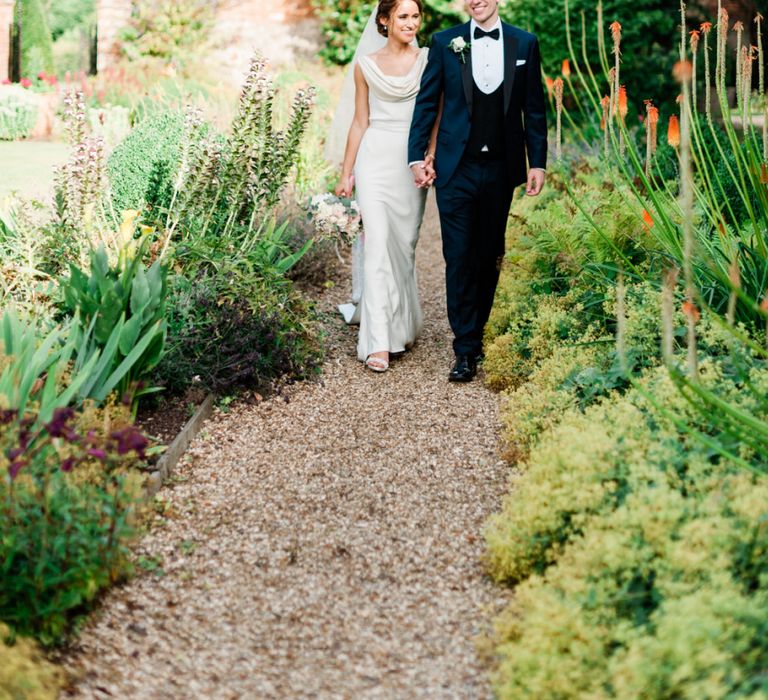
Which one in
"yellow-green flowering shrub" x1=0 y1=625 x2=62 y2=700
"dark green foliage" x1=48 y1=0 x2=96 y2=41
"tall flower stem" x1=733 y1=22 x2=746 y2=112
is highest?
"tall flower stem" x1=733 y1=22 x2=746 y2=112

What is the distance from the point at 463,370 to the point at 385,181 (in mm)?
1204

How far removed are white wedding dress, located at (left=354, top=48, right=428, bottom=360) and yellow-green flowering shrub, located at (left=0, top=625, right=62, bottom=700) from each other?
10.3 feet

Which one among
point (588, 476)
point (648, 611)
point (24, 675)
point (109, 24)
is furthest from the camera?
point (109, 24)

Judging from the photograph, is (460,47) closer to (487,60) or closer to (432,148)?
(487,60)

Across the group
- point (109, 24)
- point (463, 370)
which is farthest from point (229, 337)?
point (109, 24)

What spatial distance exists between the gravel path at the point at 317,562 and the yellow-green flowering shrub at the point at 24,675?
0.10m

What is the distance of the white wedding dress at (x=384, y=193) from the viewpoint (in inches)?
216

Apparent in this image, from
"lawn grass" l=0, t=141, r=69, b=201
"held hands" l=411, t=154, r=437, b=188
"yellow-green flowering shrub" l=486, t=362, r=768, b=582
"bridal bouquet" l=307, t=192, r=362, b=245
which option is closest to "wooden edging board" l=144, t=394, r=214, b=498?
"yellow-green flowering shrub" l=486, t=362, r=768, b=582

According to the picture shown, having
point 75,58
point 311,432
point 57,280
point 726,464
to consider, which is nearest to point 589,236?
point 311,432

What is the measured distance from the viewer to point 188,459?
4203 millimetres

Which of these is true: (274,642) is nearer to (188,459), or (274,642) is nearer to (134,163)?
(188,459)

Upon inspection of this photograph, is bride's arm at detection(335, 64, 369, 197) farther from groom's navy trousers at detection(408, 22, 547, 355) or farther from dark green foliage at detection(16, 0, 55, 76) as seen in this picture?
dark green foliage at detection(16, 0, 55, 76)

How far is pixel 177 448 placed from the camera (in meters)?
4.14

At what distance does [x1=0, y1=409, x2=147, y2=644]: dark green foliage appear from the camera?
273cm
